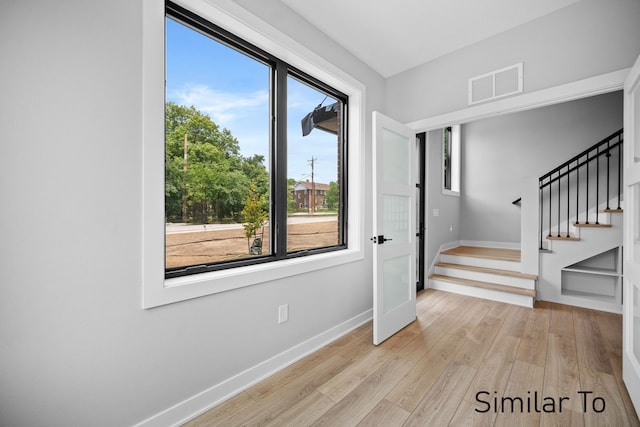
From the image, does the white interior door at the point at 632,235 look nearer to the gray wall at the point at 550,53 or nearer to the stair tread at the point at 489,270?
the gray wall at the point at 550,53

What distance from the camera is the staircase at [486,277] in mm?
3424

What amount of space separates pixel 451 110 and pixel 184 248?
2.61m

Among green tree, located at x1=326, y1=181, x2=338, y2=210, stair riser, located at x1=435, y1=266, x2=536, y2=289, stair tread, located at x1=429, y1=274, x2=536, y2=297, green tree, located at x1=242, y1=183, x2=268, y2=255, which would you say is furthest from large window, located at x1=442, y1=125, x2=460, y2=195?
green tree, located at x1=242, y1=183, x2=268, y2=255

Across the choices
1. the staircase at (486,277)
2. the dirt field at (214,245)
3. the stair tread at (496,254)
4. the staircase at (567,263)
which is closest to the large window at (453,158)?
the stair tread at (496,254)

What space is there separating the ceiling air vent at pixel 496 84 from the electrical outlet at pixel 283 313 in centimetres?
241

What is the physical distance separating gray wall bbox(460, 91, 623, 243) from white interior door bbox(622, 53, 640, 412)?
334cm

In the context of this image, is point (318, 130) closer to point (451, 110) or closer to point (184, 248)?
point (451, 110)

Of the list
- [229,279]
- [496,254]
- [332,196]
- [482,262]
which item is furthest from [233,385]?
[496,254]

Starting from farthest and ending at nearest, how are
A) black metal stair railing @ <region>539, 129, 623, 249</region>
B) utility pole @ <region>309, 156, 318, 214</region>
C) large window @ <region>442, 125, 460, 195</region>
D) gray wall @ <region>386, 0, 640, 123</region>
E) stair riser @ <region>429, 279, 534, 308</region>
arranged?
large window @ <region>442, 125, 460, 195</region>
black metal stair railing @ <region>539, 129, 623, 249</region>
stair riser @ <region>429, 279, 534, 308</region>
utility pole @ <region>309, 156, 318, 214</region>
gray wall @ <region>386, 0, 640, 123</region>

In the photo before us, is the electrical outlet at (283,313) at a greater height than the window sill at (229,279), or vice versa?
the window sill at (229,279)

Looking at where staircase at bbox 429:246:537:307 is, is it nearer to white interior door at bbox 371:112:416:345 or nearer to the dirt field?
white interior door at bbox 371:112:416:345

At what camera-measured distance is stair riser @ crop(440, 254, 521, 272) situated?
3.79 metres

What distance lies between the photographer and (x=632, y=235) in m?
1.71

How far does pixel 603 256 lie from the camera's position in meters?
3.66
